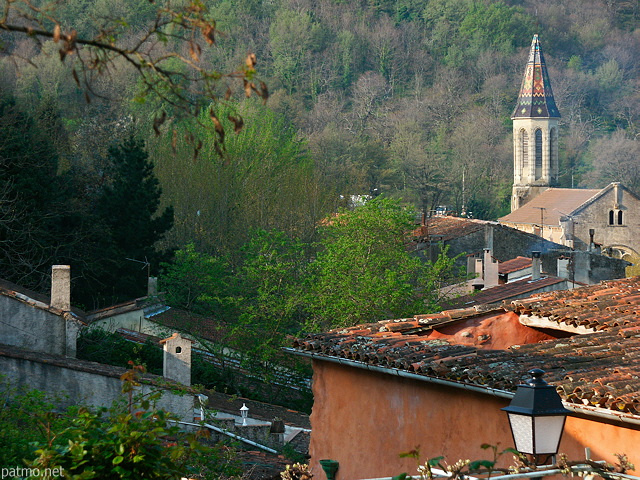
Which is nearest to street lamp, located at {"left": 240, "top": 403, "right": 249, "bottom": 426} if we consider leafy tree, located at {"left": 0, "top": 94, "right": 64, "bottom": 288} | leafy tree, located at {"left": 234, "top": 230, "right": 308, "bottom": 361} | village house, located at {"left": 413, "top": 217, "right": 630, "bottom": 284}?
leafy tree, located at {"left": 234, "top": 230, "right": 308, "bottom": 361}

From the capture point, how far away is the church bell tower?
79.9 metres

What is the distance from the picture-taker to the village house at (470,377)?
23.8 ft

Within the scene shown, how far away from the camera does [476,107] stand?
97062mm

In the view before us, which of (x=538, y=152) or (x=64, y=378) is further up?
(x=538, y=152)

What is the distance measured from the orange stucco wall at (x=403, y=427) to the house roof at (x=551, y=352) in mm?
244

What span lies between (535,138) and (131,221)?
185 feet

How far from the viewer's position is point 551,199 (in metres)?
61.7

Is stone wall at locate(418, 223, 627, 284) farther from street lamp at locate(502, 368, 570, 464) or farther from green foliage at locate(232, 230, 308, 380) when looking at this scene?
street lamp at locate(502, 368, 570, 464)

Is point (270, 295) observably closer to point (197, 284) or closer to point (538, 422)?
point (197, 284)

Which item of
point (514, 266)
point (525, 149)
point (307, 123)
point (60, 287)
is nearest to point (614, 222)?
point (514, 266)

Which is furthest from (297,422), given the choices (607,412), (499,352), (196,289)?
(607,412)

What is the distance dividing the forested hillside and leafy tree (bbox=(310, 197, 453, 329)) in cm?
416

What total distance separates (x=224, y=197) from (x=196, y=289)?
25.9 ft

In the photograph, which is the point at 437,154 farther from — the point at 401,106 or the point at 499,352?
the point at 499,352
